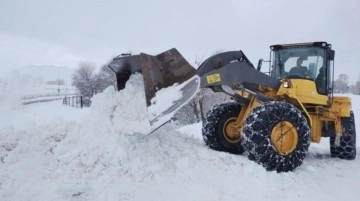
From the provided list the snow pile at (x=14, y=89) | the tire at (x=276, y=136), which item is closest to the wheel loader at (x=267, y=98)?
the tire at (x=276, y=136)

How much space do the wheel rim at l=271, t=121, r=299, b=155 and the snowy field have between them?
416mm

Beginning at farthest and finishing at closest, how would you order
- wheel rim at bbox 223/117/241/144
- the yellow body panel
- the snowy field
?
wheel rim at bbox 223/117/241/144 → the yellow body panel → the snowy field

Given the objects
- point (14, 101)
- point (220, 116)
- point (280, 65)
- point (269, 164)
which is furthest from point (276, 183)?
point (14, 101)

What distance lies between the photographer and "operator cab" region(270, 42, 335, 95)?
768 centimetres

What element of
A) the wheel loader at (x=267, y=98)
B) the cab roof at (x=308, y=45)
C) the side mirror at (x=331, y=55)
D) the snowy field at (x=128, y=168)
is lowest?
the snowy field at (x=128, y=168)

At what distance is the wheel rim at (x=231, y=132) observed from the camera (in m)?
7.77

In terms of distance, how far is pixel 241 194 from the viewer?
5.05 meters

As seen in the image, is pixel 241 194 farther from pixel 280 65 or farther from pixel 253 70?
pixel 280 65

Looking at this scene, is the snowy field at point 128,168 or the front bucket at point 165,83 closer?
the snowy field at point 128,168

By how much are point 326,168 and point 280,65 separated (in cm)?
224

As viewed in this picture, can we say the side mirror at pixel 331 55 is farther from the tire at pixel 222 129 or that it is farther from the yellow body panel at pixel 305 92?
the tire at pixel 222 129

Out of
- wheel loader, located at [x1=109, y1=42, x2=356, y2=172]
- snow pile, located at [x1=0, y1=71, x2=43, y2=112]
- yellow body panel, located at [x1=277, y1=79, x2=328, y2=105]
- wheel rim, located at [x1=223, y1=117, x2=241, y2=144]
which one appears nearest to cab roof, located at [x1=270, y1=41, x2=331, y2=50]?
wheel loader, located at [x1=109, y1=42, x2=356, y2=172]

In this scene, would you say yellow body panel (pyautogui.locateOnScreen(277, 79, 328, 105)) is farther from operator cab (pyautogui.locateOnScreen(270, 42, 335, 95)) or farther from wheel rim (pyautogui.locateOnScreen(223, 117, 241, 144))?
wheel rim (pyautogui.locateOnScreen(223, 117, 241, 144))

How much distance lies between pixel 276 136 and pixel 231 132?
158 centimetres
